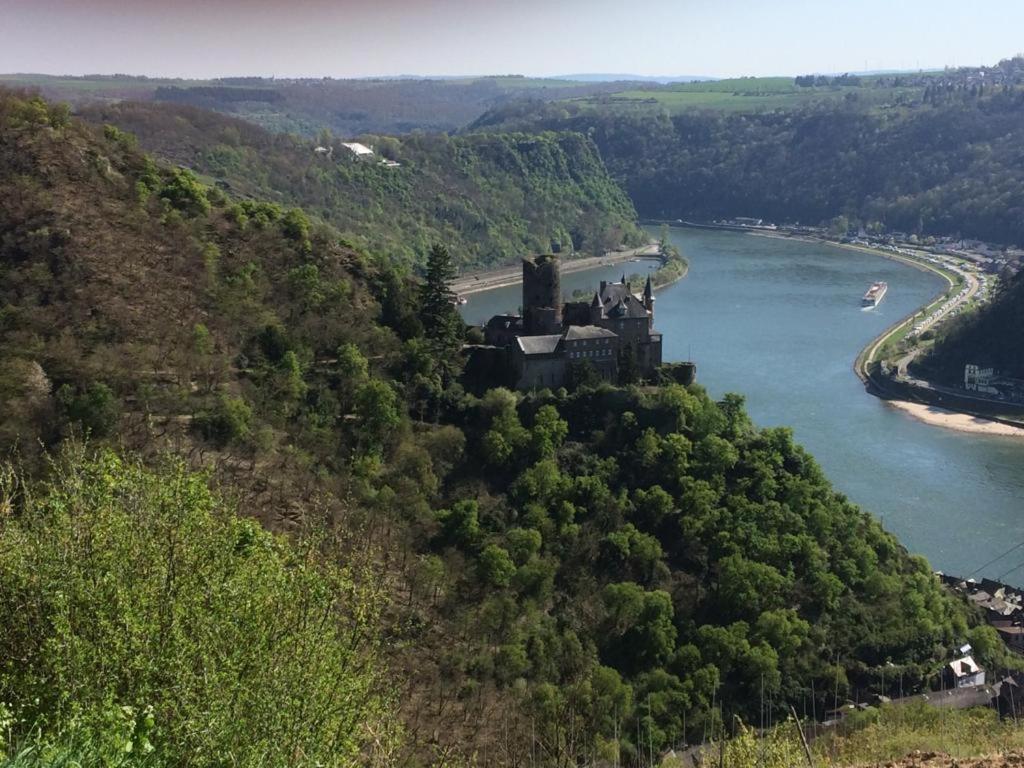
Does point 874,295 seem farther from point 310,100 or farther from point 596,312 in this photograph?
point 310,100

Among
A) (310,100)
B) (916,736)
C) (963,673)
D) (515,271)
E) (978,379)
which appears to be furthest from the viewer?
(310,100)

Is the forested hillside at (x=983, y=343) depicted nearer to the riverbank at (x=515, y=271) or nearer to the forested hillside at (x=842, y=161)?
the riverbank at (x=515, y=271)

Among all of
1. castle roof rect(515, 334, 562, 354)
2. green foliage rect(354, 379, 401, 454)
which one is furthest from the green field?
green foliage rect(354, 379, 401, 454)

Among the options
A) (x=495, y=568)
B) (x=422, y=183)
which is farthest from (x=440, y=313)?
(x=422, y=183)

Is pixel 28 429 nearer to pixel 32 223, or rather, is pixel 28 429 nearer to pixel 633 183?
pixel 32 223

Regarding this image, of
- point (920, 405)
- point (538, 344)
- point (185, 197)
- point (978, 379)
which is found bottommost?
point (920, 405)

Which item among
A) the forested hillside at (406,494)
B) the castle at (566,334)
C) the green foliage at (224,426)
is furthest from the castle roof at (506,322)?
the green foliage at (224,426)
